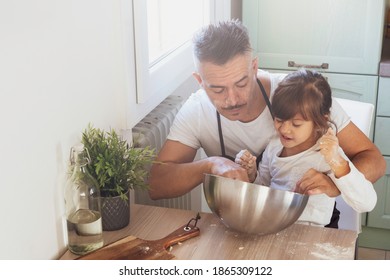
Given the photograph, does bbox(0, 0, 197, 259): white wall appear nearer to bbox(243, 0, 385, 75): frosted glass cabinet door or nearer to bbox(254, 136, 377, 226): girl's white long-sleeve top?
bbox(254, 136, 377, 226): girl's white long-sleeve top

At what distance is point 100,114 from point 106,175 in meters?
0.18

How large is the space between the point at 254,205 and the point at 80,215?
13.8 inches

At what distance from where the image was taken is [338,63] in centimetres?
231

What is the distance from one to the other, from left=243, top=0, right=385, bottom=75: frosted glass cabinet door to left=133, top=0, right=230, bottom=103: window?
25cm

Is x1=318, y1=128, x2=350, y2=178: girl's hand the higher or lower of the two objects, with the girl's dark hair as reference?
lower

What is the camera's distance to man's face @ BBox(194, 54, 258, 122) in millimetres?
1349

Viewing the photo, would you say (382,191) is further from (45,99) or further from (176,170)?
(45,99)

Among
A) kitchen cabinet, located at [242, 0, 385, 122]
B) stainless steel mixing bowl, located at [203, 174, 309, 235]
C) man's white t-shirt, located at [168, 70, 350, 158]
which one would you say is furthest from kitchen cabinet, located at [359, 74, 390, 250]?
stainless steel mixing bowl, located at [203, 174, 309, 235]

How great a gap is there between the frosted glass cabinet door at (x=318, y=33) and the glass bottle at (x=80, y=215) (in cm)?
125

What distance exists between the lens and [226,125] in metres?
1.46

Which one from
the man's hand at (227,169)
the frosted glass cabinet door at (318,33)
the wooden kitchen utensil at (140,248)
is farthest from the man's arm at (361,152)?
the frosted glass cabinet door at (318,33)

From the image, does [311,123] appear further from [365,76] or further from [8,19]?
[365,76]

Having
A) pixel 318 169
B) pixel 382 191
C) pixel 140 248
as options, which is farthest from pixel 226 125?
pixel 382 191

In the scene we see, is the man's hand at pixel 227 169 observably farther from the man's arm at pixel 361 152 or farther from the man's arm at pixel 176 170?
the man's arm at pixel 361 152
